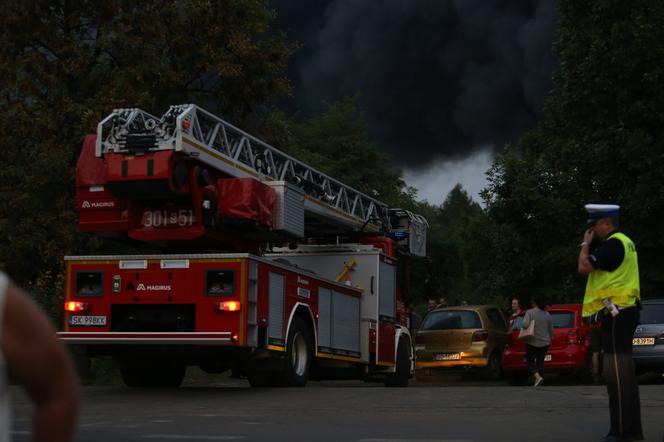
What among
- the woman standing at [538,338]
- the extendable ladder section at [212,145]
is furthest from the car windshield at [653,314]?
the extendable ladder section at [212,145]

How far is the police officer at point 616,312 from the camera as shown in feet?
27.5

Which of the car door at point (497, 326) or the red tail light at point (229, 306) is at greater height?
the car door at point (497, 326)

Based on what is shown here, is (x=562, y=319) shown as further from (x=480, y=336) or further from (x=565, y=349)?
(x=480, y=336)

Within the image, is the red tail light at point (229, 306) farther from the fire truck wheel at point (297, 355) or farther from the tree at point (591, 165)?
the tree at point (591, 165)

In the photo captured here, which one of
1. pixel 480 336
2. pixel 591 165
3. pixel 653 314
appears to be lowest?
pixel 480 336

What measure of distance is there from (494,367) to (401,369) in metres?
3.79

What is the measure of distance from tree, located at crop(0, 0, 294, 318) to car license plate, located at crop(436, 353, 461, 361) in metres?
7.38

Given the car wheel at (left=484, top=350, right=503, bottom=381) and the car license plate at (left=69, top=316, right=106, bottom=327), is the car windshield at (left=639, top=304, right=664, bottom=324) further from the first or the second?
the car license plate at (left=69, top=316, right=106, bottom=327)

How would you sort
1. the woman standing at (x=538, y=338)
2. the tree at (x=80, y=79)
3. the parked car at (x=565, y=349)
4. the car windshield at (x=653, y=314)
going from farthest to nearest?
the tree at (x=80, y=79)
the parked car at (x=565, y=349)
the car windshield at (x=653, y=314)
the woman standing at (x=538, y=338)

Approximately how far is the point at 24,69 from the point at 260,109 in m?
5.57

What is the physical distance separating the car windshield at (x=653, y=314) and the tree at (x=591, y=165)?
9.55 metres

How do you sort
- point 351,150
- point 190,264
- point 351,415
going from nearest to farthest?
point 351,415, point 190,264, point 351,150

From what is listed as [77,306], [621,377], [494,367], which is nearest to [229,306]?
[77,306]

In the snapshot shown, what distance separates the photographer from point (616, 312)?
8.45 meters
